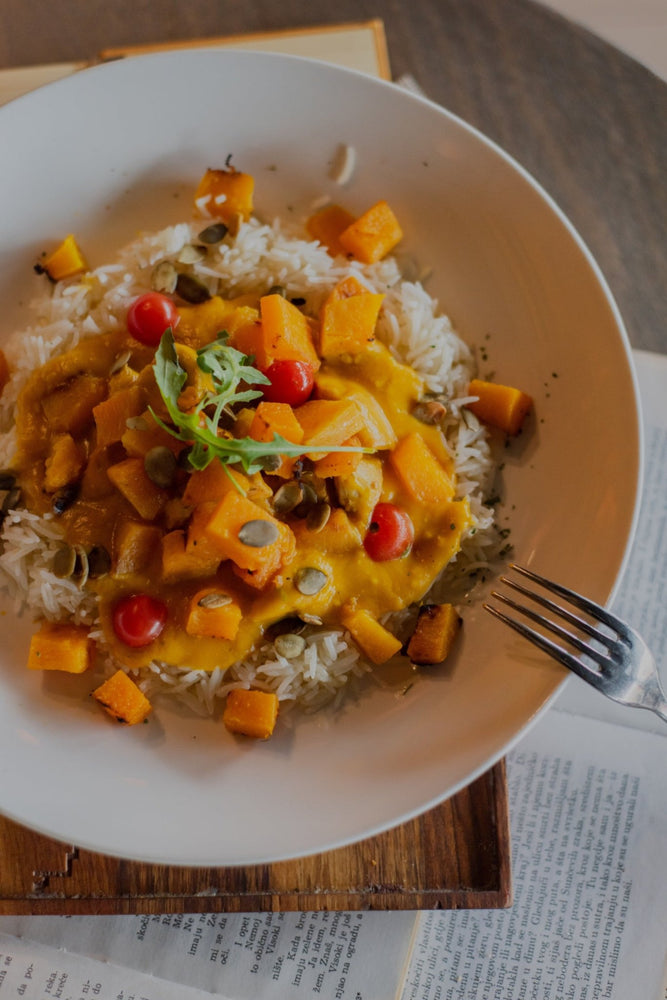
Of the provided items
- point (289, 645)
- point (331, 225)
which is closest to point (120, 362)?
point (331, 225)

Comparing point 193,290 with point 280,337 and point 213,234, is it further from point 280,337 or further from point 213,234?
point 280,337

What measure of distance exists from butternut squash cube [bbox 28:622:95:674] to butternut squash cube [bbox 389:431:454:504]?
1.35 metres

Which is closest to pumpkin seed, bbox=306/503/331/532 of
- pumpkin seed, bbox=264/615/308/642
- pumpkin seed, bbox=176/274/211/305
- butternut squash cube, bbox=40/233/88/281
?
pumpkin seed, bbox=264/615/308/642

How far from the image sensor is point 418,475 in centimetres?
321

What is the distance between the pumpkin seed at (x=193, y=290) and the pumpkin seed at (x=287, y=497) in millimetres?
959

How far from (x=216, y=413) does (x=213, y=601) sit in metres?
0.67

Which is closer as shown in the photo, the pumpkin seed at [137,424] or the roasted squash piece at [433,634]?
the pumpkin seed at [137,424]

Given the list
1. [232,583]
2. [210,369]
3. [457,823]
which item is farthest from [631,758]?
[210,369]

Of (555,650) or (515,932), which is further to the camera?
(515,932)

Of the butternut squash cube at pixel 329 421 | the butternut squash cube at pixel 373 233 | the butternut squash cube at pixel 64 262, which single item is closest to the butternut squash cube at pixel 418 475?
the butternut squash cube at pixel 329 421

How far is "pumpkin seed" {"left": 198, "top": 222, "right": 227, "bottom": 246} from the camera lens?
139 inches

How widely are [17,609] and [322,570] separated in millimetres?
1239

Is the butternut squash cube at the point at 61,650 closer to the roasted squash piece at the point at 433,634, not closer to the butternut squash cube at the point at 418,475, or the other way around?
the roasted squash piece at the point at 433,634

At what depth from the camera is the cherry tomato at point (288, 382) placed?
3102 millimetres
